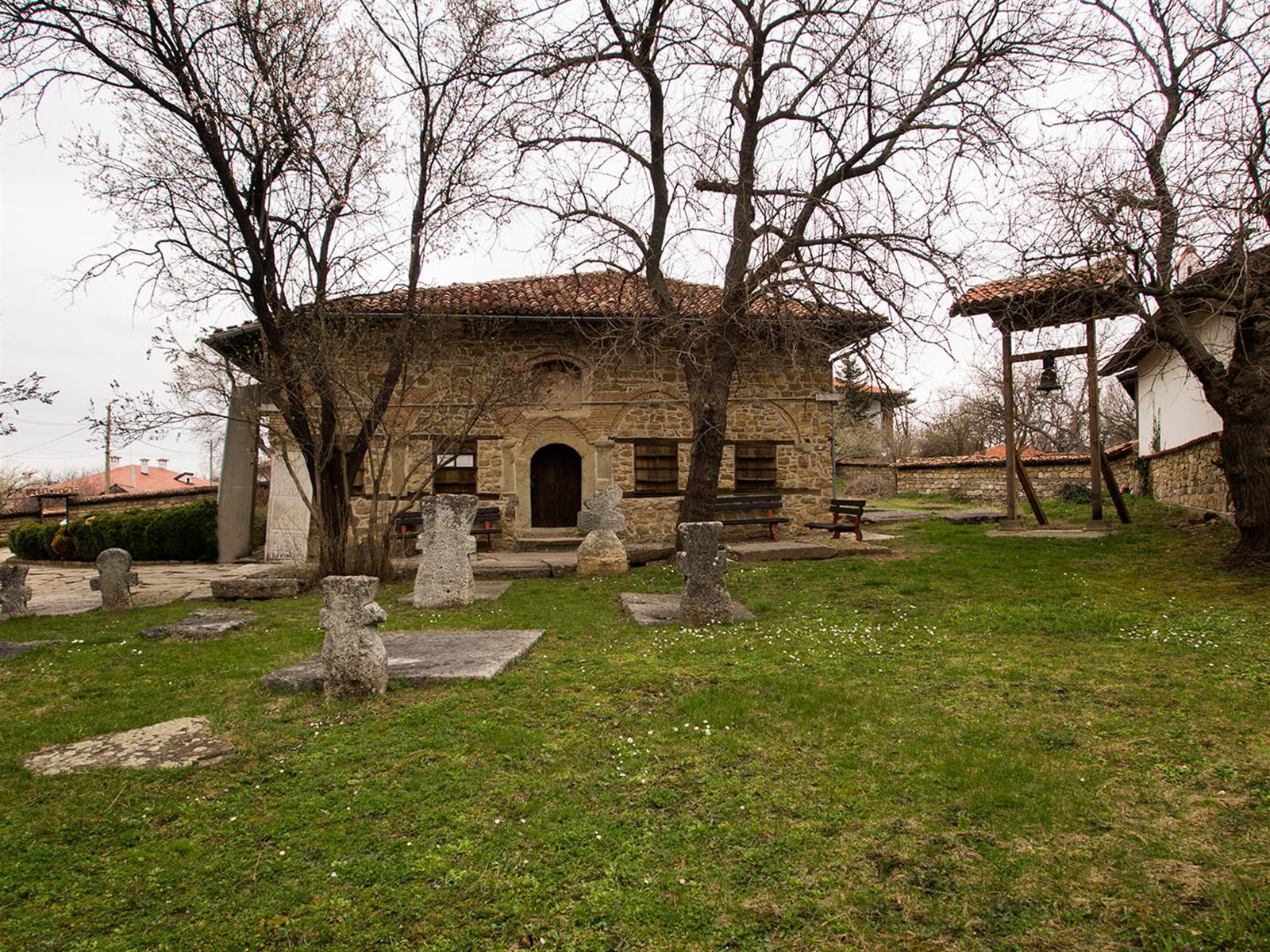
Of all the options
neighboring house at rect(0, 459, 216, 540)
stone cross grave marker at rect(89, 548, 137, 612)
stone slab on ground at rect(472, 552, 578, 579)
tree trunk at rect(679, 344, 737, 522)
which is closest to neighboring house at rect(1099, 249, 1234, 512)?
tree trunk at rect(679, 344, 737, 522)

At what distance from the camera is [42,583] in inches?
464

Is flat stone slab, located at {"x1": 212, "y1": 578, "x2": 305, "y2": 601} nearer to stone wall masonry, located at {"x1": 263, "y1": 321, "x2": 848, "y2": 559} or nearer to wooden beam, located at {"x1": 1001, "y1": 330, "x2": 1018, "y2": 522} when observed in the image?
stone wall masonry, located at {"x1": 263, "y1": 321, "x2": 848, "y2": 559}

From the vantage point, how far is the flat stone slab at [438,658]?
186 inches

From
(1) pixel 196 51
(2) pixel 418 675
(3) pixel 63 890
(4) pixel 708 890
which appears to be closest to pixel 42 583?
(1) pixel 196 51

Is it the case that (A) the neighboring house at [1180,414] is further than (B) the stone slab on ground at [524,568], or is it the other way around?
(B) the stone slab on ground at [524,568]

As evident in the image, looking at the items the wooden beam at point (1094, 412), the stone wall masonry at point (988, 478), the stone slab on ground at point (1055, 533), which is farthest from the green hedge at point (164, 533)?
the stone wall masonry at point (988, 478)

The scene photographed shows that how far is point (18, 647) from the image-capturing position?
246 inches

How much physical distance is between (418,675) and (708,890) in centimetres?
276

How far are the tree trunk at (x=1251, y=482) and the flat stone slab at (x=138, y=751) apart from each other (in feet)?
31.8

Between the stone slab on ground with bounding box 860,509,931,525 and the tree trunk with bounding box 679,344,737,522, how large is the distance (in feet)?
19.7

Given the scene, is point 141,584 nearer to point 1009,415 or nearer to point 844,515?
point 844,515

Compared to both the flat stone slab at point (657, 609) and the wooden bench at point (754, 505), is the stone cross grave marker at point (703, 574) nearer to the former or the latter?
the flat stone slab at point (657, 609)

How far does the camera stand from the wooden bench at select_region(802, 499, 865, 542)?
12.3 meters

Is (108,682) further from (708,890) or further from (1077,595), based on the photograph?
(1077,595)
